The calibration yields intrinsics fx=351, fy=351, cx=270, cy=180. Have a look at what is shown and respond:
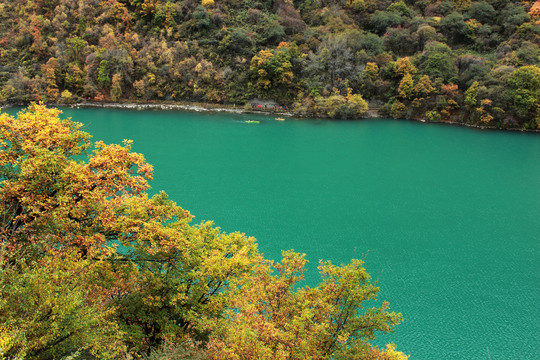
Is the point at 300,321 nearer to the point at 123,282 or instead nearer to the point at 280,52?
the point at 123,282

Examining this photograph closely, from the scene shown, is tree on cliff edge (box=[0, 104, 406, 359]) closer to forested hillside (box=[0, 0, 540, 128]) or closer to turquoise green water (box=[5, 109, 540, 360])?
turquoise green water (box=[5, 109, 540, 360])

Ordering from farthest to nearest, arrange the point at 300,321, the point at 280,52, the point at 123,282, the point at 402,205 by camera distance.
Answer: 1. the point at 280,52
2. the point at 402,205
3. the point at 123,282
4. the point at 300,321

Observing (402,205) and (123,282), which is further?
(402,205)

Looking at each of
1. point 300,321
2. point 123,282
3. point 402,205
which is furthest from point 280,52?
point 300,321

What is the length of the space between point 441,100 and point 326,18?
2598cm

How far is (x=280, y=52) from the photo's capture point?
56625 mm

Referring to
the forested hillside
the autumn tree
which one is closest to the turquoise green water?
the autumn tree

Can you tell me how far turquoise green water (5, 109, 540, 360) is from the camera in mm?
16469

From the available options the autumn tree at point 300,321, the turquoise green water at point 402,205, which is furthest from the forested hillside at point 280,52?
the autumn tree at point 300,321

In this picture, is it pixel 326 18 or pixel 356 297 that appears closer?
pixel 356 297

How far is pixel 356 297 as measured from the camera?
950 cm

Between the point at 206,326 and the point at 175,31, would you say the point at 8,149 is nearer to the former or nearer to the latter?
the point at 206,326

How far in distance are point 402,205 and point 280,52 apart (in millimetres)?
37964

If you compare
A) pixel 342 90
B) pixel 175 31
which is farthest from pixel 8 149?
pixel 175 31
